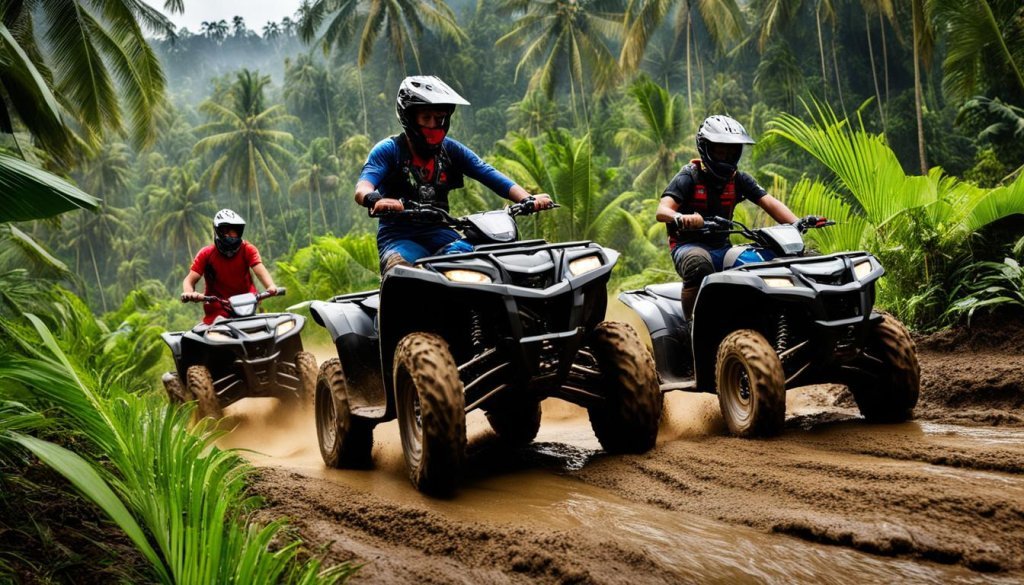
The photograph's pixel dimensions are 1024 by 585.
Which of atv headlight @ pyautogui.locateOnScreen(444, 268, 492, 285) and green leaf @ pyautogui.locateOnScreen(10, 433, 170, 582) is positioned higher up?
atv headlight @ pyautogui.locateOnScreen(444, 268, 492, 285)

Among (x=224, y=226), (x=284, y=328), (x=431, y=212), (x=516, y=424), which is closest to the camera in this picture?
(x=431, y=212)

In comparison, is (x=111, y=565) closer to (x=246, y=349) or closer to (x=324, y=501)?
(x=324, y=501)

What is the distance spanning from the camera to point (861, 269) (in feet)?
18.4

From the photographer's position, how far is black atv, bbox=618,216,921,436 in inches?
212

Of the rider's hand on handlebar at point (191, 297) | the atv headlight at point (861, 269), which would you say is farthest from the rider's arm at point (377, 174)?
the rider's hand on handlebar at point (191, 297)

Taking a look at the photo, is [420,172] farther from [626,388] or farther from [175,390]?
[175,390]

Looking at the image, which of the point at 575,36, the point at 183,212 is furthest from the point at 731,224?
the point at 183,212

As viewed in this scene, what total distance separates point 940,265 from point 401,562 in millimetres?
7263

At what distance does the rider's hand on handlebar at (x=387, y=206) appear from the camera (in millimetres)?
5031

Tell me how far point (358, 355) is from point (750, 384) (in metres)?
2.41

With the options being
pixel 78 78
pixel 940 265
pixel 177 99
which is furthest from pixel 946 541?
pixel 177 99

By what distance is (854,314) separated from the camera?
216 inches

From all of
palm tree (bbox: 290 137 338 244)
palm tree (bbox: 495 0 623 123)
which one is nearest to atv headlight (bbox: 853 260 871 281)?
palm tree (bbox: 495 0 623 123)

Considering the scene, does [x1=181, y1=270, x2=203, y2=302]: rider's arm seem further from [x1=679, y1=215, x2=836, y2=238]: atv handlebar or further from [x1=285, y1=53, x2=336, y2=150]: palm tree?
[x1=285, y1=53, x2=336, y2=150]: palm tree
